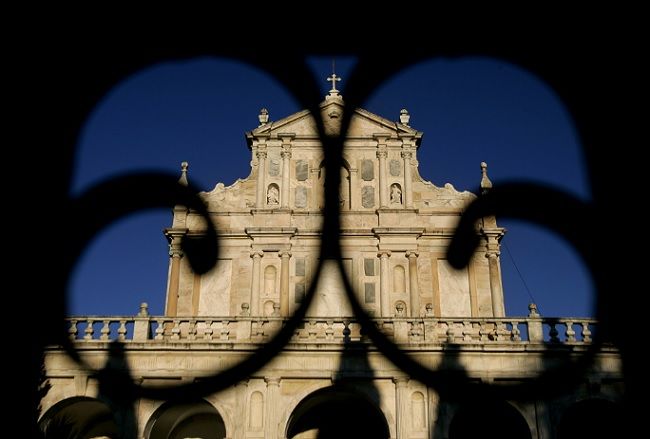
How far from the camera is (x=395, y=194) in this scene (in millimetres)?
29375

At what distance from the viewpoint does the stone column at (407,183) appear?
2905 centimetres

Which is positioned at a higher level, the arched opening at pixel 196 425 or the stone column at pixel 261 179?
the stone column at pixel 261 179

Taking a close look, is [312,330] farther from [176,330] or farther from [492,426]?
[492,426]

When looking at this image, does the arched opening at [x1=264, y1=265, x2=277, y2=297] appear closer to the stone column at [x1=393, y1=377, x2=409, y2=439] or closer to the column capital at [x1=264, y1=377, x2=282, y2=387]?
the column capital at [x1=264, y1=377, x2=282, y2=387]

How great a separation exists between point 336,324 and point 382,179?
6.63 meters

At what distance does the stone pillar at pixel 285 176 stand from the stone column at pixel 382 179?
12.0ft

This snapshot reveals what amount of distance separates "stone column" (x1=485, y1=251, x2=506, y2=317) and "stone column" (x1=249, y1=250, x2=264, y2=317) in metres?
8.70

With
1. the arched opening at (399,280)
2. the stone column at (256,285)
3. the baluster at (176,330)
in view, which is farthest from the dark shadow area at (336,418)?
the arched opening at (399,280)

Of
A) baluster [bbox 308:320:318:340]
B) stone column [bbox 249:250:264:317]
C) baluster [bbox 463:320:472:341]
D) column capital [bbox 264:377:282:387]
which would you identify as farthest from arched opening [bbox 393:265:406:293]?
column capital [bbox 264:377:282:387]

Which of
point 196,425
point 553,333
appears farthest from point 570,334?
point 196,425

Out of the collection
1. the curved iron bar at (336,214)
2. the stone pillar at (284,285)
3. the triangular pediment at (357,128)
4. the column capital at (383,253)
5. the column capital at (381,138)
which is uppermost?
the triangular pediment at (357,128)

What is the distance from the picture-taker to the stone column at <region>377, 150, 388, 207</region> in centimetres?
2900

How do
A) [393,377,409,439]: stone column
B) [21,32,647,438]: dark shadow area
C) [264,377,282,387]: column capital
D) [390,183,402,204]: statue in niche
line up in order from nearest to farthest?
[21,32,647,438]: dark shadow area, [393,377,409,439]: stone column, [264,377,282,387]: column capital, [390,183,402,204]: statue in niche

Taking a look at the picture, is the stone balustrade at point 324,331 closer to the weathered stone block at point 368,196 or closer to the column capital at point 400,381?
the column capital at point 400,381
